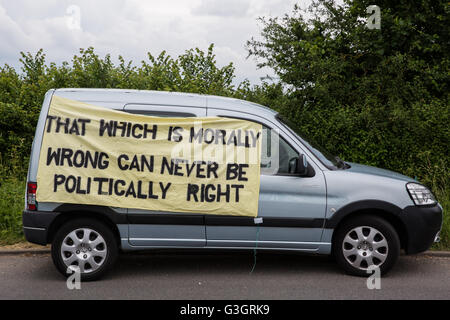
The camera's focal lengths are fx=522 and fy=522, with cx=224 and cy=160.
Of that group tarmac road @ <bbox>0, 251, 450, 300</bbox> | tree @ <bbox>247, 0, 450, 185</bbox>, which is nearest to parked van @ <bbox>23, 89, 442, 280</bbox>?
tarmac road @ <bbox>0, 251, 450, 300</bbox>

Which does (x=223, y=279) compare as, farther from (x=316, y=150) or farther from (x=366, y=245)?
(x=316, y=150)

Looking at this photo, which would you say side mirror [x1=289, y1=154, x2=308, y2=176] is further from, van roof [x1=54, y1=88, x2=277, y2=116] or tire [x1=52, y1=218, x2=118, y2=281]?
tire [x1=52, y1=218, x2=118, y2=281]

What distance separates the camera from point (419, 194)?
19.3ft

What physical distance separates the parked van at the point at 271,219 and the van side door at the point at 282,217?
0.04 ft

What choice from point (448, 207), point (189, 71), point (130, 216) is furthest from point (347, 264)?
point (189, 71)

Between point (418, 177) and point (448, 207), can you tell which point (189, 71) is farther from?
point (448, 207)

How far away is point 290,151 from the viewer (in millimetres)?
5793

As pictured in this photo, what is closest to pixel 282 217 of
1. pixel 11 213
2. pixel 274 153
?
pixel 274 153

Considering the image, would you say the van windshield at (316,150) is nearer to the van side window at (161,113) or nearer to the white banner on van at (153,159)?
the white banner on van at (153,159)

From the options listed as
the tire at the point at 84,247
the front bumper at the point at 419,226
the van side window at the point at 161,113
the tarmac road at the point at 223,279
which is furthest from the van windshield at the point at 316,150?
the tire at the point at 84,247

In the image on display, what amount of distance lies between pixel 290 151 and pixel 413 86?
534 centimetres

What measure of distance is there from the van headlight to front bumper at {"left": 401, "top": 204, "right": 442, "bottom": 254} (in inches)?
2.6

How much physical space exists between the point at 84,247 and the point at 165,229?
90cm

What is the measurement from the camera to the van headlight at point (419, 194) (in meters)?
5.84
